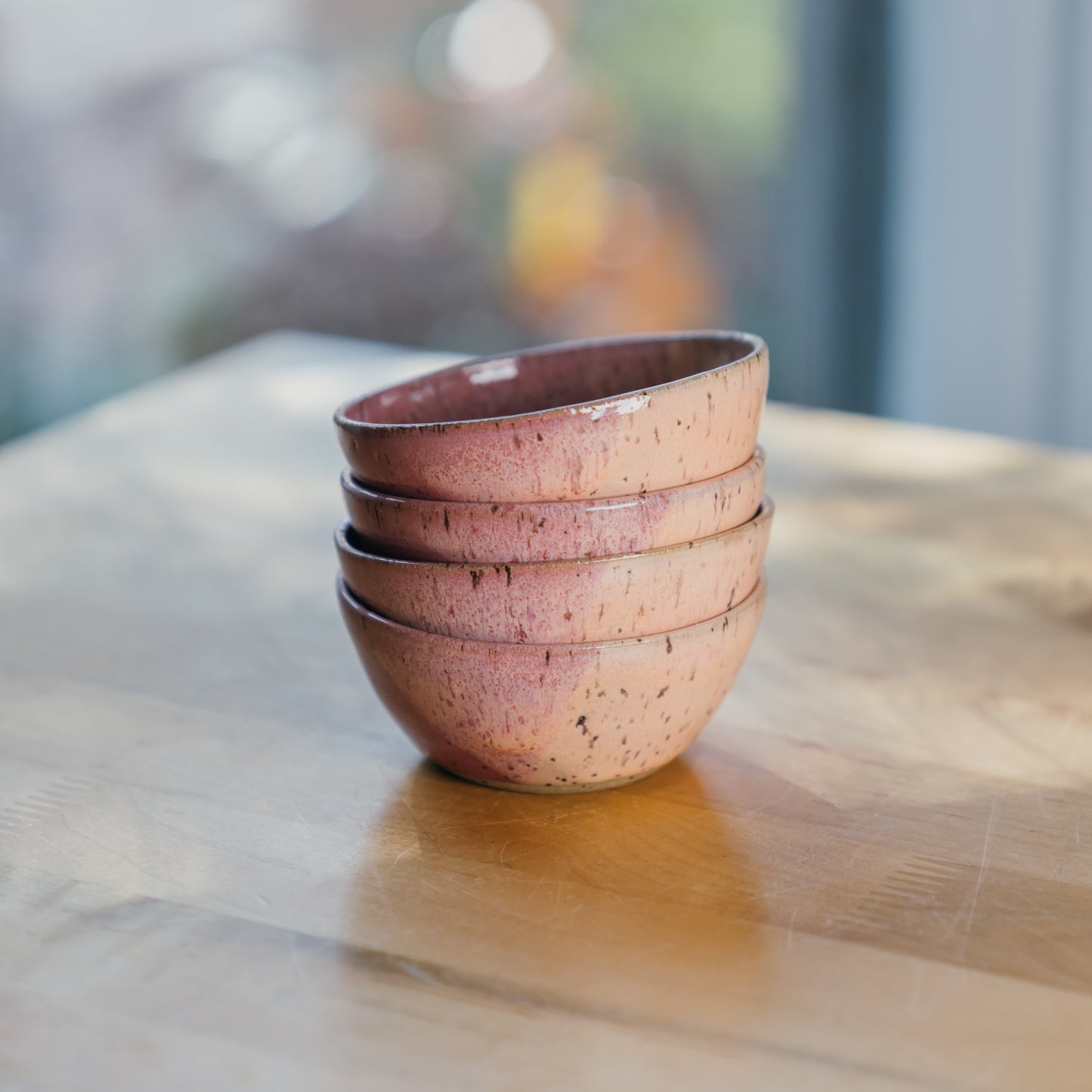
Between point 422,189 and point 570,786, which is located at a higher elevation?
point 422,189

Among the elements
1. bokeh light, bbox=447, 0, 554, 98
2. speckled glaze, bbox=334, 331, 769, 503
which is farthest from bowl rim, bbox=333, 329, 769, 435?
bokeh light, bbox=447, 0, 554, 98

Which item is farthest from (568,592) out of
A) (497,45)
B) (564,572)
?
(497,45)

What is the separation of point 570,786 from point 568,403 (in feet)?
0.71

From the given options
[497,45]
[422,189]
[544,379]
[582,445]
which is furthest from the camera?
[422,189]

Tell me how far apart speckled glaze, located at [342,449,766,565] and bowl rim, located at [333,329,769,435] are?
3cm

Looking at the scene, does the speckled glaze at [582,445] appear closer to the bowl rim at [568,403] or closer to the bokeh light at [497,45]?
the bowl rim at [568,403]

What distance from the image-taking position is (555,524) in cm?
52

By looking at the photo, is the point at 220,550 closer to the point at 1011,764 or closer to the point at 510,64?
the point at 1011,764

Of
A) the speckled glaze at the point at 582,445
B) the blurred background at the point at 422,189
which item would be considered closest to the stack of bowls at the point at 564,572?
the speckled glaze at the point at 582,445

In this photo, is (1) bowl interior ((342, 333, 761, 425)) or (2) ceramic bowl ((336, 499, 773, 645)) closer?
(2) ceramic bowl ((336, 499, 773, 645))

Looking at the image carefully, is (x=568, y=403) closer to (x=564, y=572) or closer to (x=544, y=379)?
(x=544, y=379)

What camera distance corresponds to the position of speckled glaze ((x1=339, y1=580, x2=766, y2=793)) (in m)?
0.54

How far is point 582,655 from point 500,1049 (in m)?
0.17

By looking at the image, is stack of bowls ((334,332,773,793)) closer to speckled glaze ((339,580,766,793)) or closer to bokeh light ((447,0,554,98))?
speckled glaze ((339,580,766,793))
